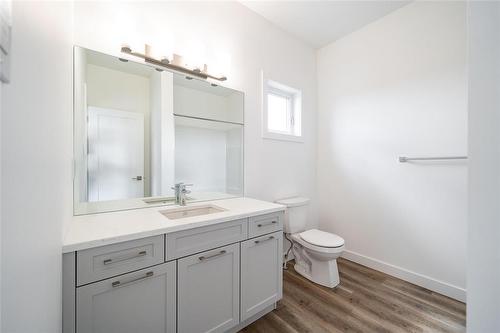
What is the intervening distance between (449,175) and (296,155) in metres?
1.40

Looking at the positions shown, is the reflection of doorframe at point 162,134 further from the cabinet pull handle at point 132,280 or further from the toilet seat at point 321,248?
the toilet seat at point 321,248

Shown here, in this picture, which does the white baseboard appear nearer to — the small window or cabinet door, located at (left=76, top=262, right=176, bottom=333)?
the small window

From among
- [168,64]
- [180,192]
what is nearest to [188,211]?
[180,192]

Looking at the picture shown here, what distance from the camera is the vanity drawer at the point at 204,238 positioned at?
3.56 feet

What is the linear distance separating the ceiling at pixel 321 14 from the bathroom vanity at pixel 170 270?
1.99m

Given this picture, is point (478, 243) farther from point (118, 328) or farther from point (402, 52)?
point (402, 52)

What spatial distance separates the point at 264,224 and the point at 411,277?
5.57ft

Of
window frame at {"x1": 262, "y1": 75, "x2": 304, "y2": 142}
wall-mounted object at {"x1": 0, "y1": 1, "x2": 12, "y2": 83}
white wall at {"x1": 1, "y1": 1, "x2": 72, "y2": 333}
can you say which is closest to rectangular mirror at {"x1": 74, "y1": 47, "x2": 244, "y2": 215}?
window frame at {"x1": 262, "y1": 75, "x2": 304, "y2": 142}

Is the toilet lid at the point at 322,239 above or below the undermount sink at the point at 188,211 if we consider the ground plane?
below

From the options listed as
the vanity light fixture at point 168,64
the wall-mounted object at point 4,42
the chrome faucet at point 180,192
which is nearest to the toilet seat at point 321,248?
the chrome faucet at point 180,192

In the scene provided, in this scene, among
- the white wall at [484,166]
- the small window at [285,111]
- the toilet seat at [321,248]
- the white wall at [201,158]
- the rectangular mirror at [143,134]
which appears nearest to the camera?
the white wall at [484,166]

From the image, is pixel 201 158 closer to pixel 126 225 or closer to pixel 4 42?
pixel 126 225

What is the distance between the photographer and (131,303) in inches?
38.7

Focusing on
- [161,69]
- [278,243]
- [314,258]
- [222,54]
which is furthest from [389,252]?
[161,69]
